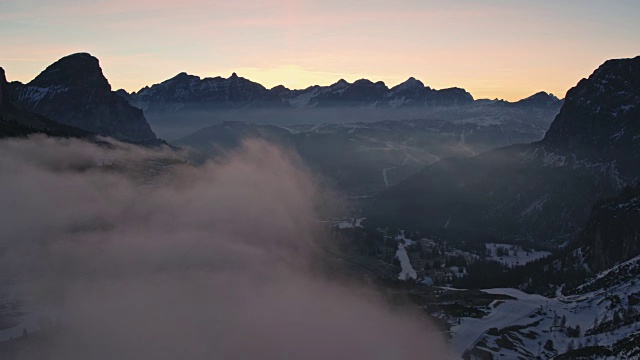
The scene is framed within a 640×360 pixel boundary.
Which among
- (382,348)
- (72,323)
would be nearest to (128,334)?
(72,323)

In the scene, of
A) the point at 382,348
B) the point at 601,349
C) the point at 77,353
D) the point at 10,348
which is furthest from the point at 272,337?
the point at 601,349

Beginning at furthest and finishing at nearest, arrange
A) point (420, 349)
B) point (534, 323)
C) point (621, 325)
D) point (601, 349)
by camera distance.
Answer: point (534, 323), point (420, 349), point (621, 325), point (601, 349)

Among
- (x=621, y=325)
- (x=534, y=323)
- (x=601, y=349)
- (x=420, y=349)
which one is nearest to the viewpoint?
(x=601, y=349)

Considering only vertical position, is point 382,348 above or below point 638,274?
below

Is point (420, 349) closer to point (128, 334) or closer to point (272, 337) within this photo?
point (272, 337)

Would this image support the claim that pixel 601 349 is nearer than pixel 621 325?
Yes

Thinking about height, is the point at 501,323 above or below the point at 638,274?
→ below

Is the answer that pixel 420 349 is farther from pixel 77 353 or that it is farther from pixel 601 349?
pixel 77 353

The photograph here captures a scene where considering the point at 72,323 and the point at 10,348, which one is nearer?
the point at 10,348
